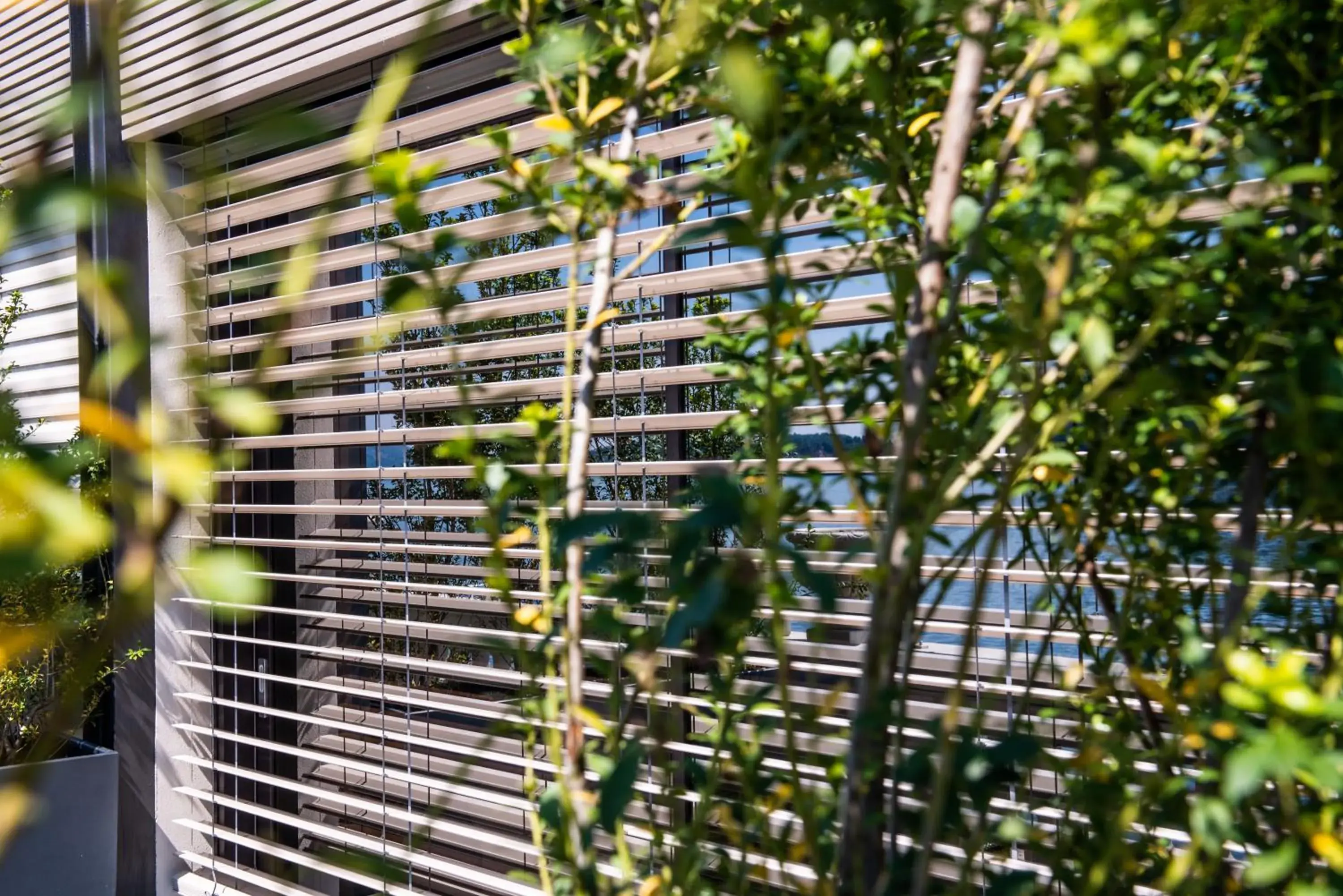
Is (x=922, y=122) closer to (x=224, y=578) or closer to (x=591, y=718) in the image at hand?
(x=591, y=718)

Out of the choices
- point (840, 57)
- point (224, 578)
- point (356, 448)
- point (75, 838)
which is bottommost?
point (75, 838)

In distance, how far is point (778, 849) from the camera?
92cm

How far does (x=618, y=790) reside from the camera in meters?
0.78

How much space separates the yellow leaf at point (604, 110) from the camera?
995 mm

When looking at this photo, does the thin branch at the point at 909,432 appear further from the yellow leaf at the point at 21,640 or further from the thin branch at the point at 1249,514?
the yellow leaf at the point at 21,640

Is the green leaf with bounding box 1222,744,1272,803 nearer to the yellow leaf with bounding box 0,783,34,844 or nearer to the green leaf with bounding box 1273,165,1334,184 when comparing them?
the green leaf with bounding box 1273,165,1334,184

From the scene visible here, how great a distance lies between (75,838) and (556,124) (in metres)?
2.92

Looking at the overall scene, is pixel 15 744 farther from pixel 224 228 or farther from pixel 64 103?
pixel 64 103

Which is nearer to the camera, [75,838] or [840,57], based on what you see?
[840,57]

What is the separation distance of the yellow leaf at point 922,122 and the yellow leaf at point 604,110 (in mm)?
263

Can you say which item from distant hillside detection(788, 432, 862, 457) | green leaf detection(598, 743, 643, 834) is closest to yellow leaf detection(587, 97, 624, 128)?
green leaf detection(598, 743, 643, 834)

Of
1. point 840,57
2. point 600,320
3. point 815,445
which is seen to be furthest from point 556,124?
point 815,445

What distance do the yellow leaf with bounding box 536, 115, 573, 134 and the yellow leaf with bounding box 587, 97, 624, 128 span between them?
0.07 feet

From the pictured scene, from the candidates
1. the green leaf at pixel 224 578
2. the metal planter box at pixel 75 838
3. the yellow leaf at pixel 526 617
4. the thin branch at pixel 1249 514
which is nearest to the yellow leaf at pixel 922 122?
the thin branch at pixel 1249 514
